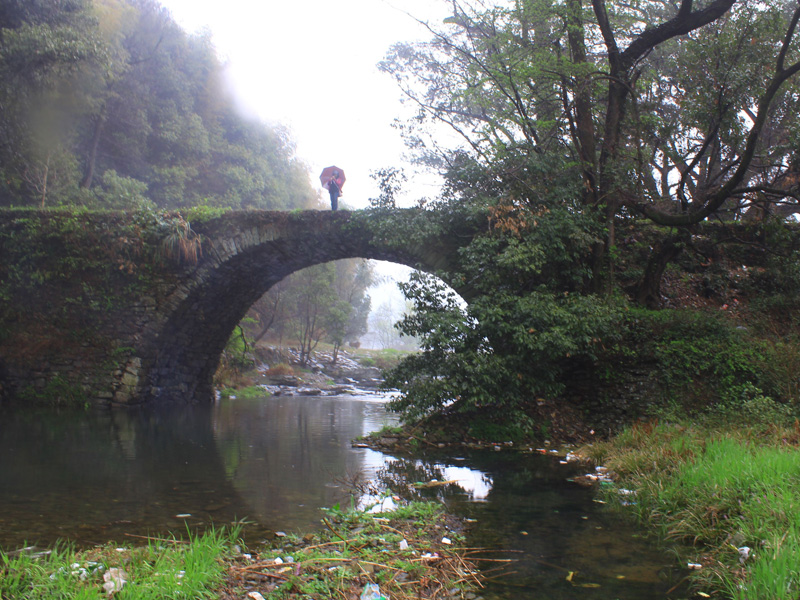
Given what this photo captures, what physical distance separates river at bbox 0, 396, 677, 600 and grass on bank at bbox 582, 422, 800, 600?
244mm

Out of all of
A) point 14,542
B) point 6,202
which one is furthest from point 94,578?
point 6,202

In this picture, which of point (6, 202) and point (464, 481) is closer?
point (464, 481)

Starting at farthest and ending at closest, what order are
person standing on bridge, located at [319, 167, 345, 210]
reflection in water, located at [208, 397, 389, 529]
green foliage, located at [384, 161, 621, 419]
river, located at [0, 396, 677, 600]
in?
person standing on bridge, located at [319, 167, 345, 210] → green foliage, located at [384, 161, 621, 419] → reflection in water, located at [208, 397, 389, 529] → river, located at [0, 396, 677, 600]

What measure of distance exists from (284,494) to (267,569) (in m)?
1.95

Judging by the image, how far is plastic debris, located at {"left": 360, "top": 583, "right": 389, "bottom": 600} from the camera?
7.89ft

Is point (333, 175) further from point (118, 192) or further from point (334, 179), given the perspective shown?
point (118, 192)

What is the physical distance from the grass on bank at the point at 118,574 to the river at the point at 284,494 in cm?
69

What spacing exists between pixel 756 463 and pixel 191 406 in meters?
11.8

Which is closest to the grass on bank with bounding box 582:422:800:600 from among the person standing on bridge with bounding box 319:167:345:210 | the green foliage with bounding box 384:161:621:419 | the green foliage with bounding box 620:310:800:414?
the green foliage with bounding box 620:310:800:414

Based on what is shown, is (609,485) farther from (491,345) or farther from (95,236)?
(95,236)

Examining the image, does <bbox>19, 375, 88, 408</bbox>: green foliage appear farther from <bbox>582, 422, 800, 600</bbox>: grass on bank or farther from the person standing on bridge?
<bbox>582, 422, 800, 600</bbox>: grass on bank

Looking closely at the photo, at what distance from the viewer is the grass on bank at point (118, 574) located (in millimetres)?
2162

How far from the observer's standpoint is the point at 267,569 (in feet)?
8.63

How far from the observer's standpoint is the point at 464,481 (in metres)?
5.11
